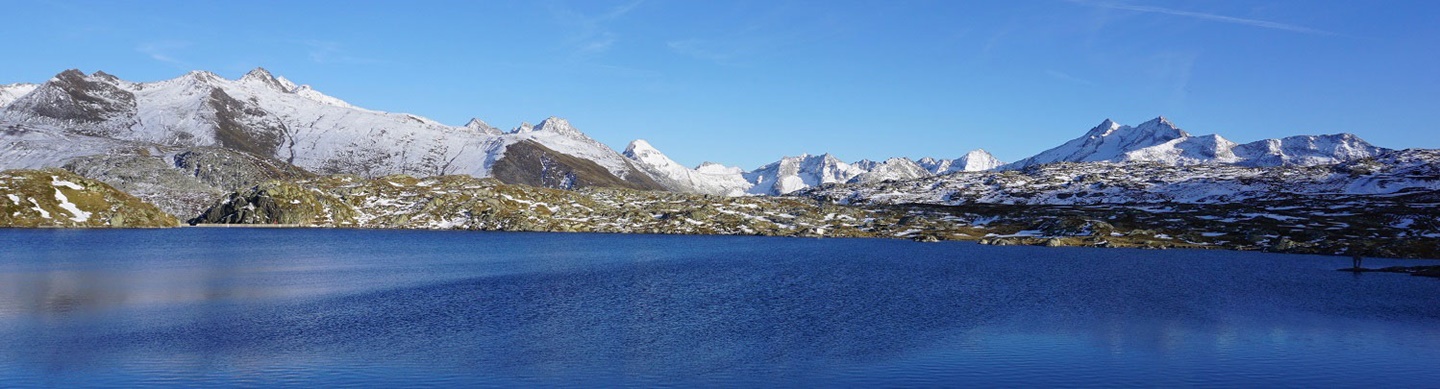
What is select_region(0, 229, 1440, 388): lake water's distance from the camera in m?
41.6

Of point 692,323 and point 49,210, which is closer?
point 692,323

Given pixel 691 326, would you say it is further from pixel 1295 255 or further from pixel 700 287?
pixel 1295 255

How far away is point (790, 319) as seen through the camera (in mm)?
62188

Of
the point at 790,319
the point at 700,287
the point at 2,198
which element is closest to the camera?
the point at 790,319

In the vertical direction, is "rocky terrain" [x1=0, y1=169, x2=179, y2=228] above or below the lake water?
above

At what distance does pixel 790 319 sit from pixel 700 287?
23.7m

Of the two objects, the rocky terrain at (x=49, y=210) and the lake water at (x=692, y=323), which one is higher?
the rocky terrain at (x=49, y=210)

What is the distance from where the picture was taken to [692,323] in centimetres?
5925

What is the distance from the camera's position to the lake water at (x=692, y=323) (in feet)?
137

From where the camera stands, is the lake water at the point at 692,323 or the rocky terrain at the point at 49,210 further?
the rocky terrain at the point at 49,210

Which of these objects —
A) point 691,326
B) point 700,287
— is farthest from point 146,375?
point 700,287

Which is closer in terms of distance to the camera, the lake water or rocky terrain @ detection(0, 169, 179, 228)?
the lake water

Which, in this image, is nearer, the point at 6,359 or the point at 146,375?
the point at 146,375

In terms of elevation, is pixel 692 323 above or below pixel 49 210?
below
